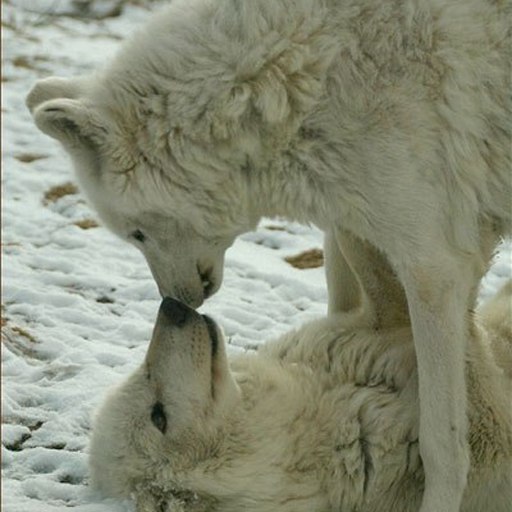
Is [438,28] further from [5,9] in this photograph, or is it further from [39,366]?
[5,9]

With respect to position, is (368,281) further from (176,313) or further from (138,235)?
(138,235)

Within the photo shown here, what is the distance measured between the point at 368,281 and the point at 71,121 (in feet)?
4.76

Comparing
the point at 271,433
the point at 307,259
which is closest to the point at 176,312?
the point at 271,433

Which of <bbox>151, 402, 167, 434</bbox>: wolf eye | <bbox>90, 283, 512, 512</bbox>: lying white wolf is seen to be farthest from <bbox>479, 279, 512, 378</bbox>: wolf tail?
<bbox>151, 402, 167, 434</bbox>: wolf eye

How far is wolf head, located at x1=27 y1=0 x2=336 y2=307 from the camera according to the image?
4.60 metres

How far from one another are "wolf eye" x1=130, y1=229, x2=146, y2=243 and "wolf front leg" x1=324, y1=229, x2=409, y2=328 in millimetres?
739

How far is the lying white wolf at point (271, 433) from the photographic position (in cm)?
467

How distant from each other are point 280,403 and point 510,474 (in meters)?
0.92

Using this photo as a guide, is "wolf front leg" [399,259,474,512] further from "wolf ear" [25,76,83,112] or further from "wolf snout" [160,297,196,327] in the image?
"wolf ear" [25,76,83,112]

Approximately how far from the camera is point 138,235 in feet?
16.2

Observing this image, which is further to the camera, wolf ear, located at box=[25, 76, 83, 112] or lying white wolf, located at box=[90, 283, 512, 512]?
wolf ear, located at box=[25, 76, 83, 112]

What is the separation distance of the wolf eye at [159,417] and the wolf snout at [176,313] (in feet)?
1.05

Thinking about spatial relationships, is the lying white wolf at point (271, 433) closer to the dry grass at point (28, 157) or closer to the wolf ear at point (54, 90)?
the wolf ear at point (54, 90)

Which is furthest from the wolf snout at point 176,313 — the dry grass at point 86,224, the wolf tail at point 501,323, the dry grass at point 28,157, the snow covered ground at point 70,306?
the dry grass at point 28,157
